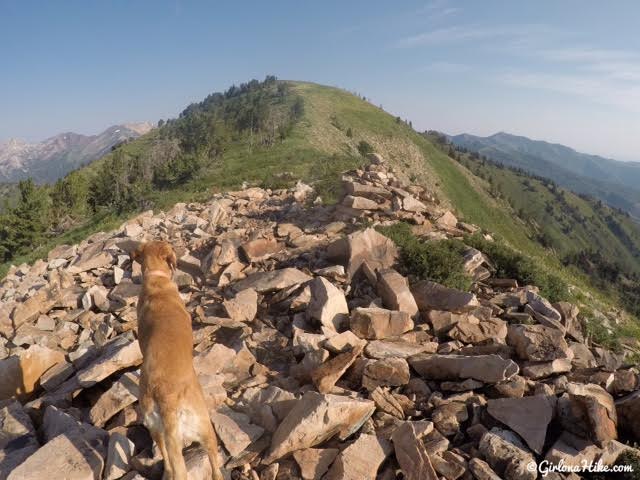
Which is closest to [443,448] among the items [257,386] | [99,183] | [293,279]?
[257,386]

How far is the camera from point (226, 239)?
11.0m

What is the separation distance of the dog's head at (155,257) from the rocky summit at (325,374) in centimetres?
122

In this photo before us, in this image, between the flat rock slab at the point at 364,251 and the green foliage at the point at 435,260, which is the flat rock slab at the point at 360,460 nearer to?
the flat rock slab at the point at 364,251

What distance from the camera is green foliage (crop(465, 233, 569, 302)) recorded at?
9508mm

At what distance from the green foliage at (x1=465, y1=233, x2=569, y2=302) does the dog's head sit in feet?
24.2

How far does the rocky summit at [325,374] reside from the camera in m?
4.49

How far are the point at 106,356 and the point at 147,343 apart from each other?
6.09 ft

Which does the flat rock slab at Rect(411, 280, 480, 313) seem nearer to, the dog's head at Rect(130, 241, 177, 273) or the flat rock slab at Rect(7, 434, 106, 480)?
the dog's head at Rect(130, 241, 177, 273)

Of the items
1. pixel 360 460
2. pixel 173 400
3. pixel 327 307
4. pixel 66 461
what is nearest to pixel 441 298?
pixel 327 307

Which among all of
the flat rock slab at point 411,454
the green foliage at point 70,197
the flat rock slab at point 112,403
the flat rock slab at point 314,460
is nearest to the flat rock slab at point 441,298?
the flat rock slab at point 411,454

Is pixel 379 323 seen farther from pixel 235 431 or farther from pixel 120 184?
pixel 120 184

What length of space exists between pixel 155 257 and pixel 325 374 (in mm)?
2873

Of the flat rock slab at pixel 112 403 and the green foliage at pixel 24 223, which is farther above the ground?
the flat rock slab at pixel 112 403

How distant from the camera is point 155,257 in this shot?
5.94m
